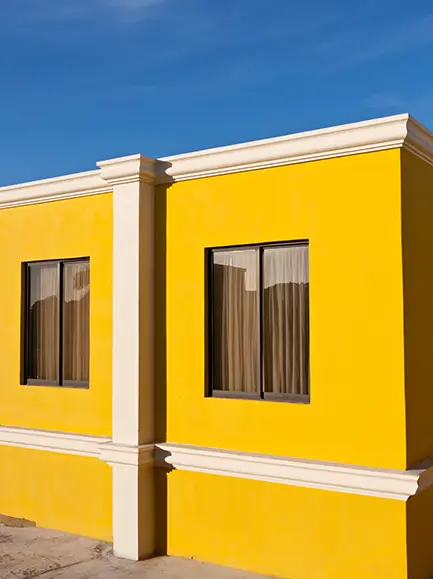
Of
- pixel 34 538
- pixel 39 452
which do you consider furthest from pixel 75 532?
pixel 39 452

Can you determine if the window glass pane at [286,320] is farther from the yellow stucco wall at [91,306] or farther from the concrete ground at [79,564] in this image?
the yellow stucco wall at [91,306]

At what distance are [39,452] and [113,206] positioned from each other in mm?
3113

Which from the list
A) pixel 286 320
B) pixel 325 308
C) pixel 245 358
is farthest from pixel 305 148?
pixel 245 358

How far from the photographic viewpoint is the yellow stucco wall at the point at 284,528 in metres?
5.85

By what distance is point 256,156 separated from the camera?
6730mm

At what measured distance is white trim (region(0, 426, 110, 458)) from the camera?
780cm

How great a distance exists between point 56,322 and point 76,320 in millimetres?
351

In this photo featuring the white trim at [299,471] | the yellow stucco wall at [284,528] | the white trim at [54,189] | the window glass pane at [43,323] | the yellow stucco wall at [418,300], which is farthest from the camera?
the window glass pane at [43,323]

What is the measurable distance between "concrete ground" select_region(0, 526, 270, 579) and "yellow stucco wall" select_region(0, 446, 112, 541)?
226mm

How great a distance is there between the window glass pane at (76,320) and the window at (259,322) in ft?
5.82

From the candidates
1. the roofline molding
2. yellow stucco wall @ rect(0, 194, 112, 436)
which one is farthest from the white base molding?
the roofline molding

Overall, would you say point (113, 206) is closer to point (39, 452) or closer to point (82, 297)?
point (82, 297)

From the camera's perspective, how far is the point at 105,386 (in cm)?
777

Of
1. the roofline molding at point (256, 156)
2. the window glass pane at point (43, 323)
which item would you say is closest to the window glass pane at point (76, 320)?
the window glass pane at point (43, 323)
